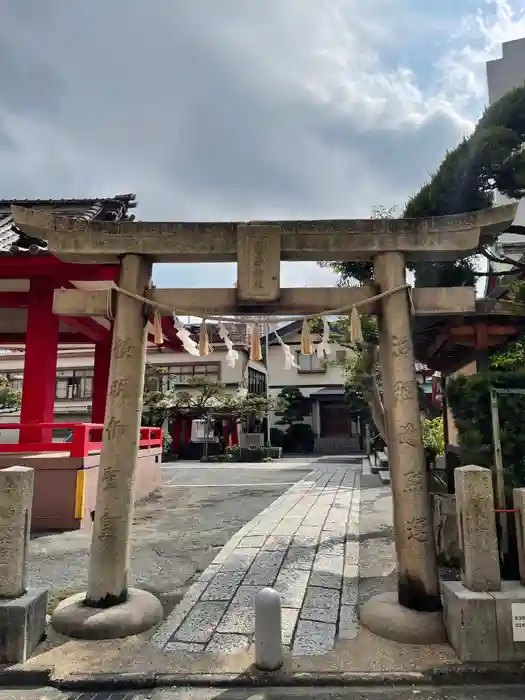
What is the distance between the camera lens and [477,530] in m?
4.61

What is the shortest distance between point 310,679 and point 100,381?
11.6m

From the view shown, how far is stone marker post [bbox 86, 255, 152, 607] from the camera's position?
5.24 meters

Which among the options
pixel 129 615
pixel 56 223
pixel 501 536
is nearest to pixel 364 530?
pixel 501 536

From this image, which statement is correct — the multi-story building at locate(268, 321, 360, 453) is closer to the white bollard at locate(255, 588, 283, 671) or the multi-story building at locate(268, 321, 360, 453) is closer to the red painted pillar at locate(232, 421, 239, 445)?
the red painted pillar at locate(232, 421, 239, 445)

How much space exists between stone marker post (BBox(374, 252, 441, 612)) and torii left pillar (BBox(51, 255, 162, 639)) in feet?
9.03

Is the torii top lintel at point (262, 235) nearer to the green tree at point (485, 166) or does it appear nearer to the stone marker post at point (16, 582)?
the green tree at point (485, 166)

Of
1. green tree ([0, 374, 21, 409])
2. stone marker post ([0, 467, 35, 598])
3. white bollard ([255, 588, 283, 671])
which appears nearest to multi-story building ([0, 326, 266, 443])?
green tree ([0, 374, 21, 409])

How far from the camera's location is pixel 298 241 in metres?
5.88

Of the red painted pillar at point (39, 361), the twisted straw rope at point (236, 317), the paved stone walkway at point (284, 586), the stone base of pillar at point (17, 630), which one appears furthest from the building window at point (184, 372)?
the stone base of pillar at point (17, 630)

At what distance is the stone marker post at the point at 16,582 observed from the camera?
4434 mm

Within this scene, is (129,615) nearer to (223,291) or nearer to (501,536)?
(223,291)

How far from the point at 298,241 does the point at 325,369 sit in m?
35.7

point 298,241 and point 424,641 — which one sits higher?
point 298,241

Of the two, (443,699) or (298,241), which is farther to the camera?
(298,241)
